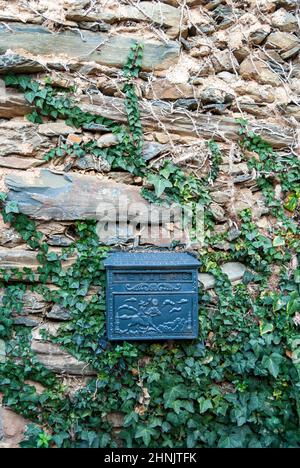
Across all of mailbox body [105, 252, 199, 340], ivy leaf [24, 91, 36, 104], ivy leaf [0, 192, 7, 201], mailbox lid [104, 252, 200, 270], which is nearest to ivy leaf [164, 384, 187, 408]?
mailbox body [105, 252, 199, 340]

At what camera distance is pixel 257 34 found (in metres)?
2.73

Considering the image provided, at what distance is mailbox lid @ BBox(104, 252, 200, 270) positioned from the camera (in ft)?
7.26

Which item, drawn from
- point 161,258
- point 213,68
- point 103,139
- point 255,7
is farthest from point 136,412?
point 255,7

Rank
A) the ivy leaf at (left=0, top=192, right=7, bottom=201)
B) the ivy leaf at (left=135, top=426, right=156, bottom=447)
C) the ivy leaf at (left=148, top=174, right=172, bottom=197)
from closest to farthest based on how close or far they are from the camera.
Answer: the ivy leaf at (left=135, top=426, right=156, bottom=447)
the ivy leaf at (left=0, top=192, right=7, bottom=201)
the ivy leaf at (left=148, top=174, right=172, bottom=197)

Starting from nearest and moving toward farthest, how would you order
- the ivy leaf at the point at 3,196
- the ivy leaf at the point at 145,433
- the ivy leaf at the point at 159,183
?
the ivy leaf at the point at 145,433, the ivy leaf at the point at 3,196, the ivy leaf at the point at 159,183

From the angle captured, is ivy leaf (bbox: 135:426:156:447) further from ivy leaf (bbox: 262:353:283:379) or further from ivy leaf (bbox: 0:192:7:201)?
ivy leaf (bbox: 0:192:7:201)

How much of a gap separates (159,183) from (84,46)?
1.03m

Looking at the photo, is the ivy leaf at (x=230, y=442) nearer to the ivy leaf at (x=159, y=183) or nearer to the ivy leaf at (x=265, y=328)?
the ivy leaf at (x=265, y=328)

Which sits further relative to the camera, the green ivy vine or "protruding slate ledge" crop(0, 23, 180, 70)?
"protruding slate ledge" crop(0, 23, 180, 70)

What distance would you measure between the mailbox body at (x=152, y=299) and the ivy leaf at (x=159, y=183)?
451 mm

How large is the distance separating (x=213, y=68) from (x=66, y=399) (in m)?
2.34

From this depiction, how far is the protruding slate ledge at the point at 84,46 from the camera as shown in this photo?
8.06 feet

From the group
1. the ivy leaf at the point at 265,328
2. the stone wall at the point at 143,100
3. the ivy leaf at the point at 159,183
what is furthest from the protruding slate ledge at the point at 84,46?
the ivy leaf at the point at 265,328
